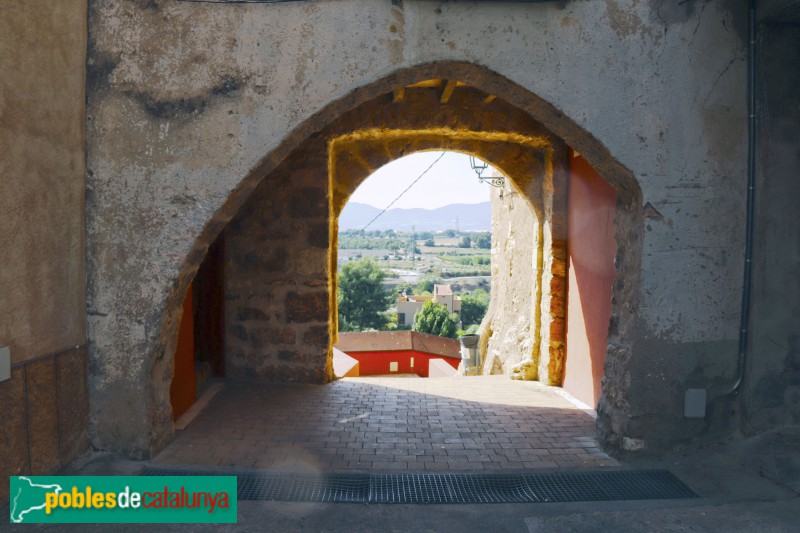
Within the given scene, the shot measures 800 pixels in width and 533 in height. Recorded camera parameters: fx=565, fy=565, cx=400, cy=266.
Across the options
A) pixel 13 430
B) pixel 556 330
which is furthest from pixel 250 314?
pixel 556 330

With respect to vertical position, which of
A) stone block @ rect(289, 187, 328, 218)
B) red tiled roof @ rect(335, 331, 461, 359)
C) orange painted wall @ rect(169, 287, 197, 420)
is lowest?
red tiled roof @ rect(335, 331, 461, 359)

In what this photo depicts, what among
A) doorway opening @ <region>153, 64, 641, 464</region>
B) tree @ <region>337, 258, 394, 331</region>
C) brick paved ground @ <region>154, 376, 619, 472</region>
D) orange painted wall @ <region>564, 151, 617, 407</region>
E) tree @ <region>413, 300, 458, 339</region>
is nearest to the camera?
brick paved ground @ <region>154, 376, 619, 472</region>

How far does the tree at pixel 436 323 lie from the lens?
2920cm

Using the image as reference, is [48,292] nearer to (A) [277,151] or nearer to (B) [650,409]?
(A) [277,151]

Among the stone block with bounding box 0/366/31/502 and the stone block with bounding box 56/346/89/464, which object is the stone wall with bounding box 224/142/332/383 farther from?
the stone block with bounding box 0/366/31/502

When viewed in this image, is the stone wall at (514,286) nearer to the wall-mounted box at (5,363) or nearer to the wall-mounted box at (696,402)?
the wall-mounted box at (696,402)

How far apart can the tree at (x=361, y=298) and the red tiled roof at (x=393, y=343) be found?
17437mm

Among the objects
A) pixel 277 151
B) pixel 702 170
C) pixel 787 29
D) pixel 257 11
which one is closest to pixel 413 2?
pixel 257 11

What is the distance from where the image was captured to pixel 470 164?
6691 millimetres

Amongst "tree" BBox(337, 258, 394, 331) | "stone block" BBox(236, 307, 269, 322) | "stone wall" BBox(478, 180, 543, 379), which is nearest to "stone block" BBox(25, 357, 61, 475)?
"stone block" BBox(236, 307, 269, 322)

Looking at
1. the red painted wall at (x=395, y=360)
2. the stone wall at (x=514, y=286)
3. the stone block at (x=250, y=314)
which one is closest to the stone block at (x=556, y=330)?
the stone wall at (x=514, y=286)

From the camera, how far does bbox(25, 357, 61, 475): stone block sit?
9.16 ft

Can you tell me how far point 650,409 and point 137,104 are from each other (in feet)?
→ 11.3

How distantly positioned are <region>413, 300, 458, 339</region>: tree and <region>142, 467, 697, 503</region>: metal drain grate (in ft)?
84.1
